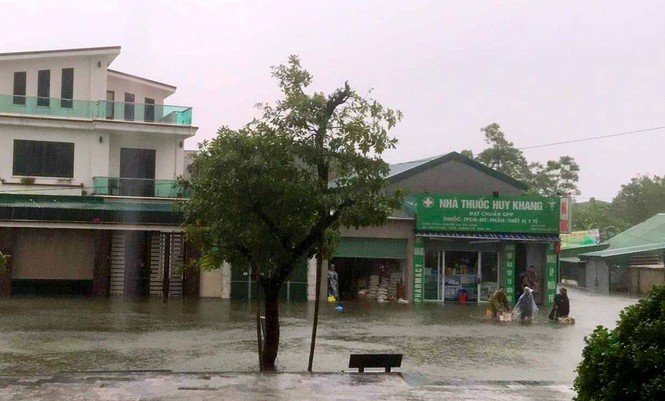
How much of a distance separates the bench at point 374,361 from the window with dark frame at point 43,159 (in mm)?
23383

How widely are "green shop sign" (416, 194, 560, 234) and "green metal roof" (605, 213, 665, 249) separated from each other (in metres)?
17.2

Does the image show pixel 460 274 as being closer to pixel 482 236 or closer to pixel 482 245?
pixel 482 245

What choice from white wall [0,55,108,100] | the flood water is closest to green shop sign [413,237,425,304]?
the flood water

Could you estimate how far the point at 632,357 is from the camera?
20.5ft

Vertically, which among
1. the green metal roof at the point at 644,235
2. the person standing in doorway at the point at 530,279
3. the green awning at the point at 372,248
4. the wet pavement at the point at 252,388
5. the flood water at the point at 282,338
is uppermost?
the green metal roof at the point at 644,235

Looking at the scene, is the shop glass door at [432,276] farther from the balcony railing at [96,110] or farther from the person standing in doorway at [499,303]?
the balcony railing at [96,110]

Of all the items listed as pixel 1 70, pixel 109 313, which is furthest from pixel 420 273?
pixel 1 70

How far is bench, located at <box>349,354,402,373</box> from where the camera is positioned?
42.2 ft

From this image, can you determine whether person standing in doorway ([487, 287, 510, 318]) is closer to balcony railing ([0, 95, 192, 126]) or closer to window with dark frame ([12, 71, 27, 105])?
balcony railing ([0, 95, 192, 126])

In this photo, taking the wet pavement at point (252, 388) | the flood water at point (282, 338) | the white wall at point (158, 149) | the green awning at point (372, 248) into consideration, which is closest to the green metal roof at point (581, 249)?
the green awning at point (372, 248)

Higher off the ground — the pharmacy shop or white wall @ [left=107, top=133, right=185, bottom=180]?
white wall @ [left=107, top=133, right=185, bottom=180]

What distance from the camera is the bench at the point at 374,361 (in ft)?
42.2

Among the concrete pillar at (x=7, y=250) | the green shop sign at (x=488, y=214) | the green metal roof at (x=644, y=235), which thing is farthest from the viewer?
the green metal roof at (x=644, y=235)

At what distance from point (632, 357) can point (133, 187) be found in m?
28.9
